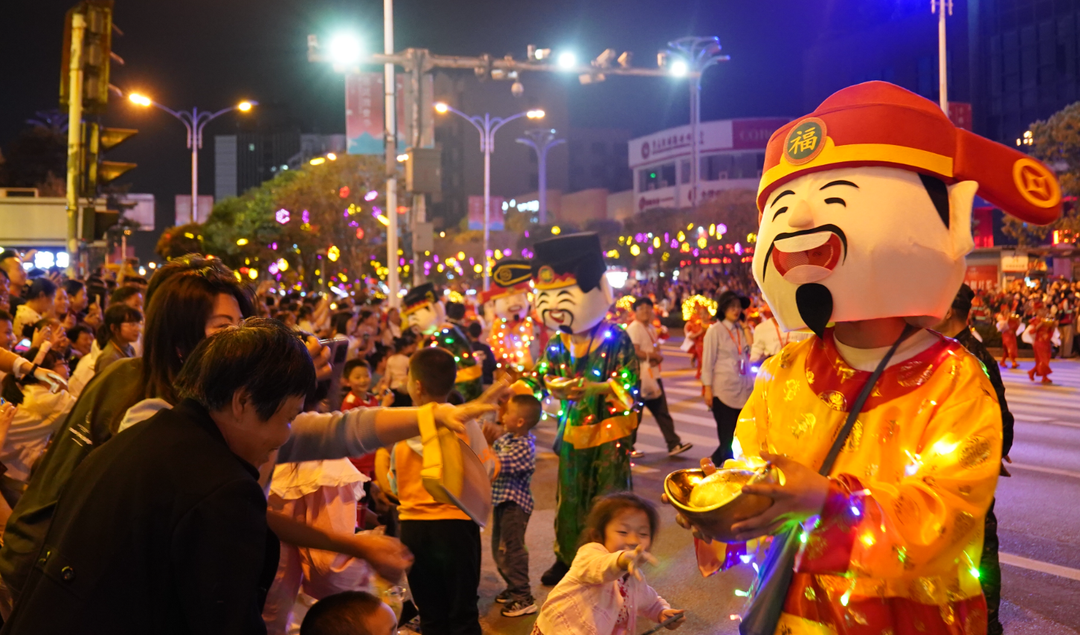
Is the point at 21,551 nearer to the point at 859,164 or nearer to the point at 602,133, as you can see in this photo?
the point at 859,164

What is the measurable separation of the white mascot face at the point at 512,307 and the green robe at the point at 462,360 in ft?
13.9

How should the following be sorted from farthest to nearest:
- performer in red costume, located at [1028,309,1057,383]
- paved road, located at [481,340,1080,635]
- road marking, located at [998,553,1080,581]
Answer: performer in red costume, located at [1028,309,1057,383] → road marking, located at [998,553,1080,581] → paved road, located at [481,340,1080,635]

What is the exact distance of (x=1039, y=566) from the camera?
5.61 metres

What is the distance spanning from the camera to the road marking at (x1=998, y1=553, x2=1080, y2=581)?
17.9 feet

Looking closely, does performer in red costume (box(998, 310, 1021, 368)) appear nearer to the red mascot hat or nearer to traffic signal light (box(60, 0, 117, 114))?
traffic signal light (box(60, 0, 117, 114))

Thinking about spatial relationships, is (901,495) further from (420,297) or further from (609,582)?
(420,297)

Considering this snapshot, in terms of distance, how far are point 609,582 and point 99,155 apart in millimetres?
6164

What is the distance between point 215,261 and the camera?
284 centimetres

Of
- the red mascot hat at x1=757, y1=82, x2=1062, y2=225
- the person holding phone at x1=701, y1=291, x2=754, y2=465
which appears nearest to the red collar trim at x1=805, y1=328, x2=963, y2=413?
the red mascot hat at x1=757, y1=82, x2=1062, y2=225

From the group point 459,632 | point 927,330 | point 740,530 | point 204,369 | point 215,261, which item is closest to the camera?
point 204,369

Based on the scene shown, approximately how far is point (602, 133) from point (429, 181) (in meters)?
76.9

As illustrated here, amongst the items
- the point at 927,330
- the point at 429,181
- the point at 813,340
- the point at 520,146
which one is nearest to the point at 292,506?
the point at 813,340

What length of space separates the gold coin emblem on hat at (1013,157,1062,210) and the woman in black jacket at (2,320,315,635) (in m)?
2.36

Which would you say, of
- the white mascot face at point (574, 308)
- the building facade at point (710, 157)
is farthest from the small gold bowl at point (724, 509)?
the building facade at point (710, 157)
